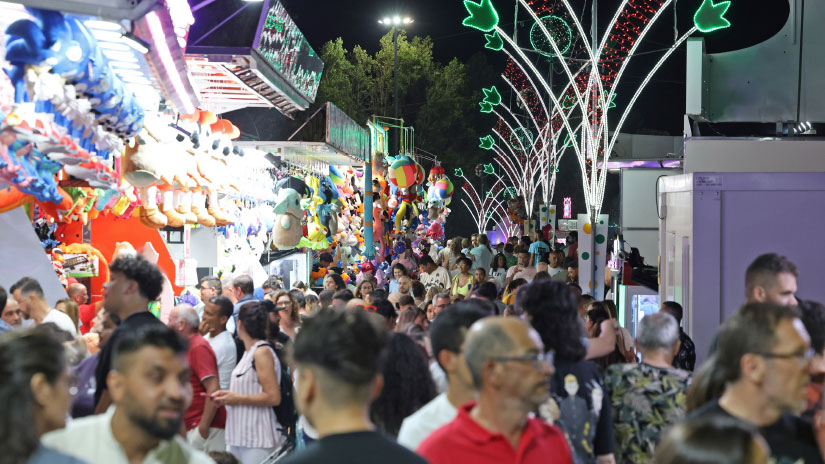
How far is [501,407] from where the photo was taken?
363 cm

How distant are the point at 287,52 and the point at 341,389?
8.52 m

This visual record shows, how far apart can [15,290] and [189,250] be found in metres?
4.95

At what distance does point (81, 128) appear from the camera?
7.00 m

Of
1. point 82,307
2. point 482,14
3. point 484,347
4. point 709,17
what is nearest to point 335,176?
point 482,14

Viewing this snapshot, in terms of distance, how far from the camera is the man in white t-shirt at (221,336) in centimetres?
737

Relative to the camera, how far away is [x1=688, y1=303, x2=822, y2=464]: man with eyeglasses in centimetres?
374

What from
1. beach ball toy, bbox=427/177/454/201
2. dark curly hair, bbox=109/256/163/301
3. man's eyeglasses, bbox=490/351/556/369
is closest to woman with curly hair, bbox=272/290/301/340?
dark curly hair, bbox=109/256/163/301

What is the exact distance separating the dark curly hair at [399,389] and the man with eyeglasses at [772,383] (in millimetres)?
1399

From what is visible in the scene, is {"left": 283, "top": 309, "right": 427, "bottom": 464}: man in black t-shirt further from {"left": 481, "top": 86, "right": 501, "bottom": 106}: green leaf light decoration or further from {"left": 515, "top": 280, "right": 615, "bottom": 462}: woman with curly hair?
{"left": 481, "top": 86, "right": 501, "bottom": 106}: green leaf light decoration

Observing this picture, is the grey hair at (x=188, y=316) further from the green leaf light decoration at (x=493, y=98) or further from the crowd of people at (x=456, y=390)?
the green leaf light decoration at (x=493, y=98)

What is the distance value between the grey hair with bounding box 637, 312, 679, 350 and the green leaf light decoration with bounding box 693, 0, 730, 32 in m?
9.81

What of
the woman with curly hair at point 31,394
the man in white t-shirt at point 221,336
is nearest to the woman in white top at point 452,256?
the man in white t-shirt at point 221,336

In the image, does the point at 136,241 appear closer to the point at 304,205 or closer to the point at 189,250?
the point at 189,250

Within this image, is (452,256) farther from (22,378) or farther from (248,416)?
(22,378)
